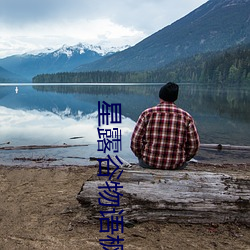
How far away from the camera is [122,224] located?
5.40m

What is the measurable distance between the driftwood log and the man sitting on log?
385 millimetres

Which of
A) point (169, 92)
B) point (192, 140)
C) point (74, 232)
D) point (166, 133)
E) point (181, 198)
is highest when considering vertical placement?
point (169, 92)

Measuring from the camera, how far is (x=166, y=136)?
5.54m

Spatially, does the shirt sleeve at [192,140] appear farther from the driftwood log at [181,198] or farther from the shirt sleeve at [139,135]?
the shirt sleeve at [139,135]

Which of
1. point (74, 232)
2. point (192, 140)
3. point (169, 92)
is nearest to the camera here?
point (74, 232)

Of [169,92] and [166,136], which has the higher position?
[169,92]

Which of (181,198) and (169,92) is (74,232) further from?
(169,92)

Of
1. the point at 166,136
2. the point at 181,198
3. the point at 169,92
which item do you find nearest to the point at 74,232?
the point at 181,198

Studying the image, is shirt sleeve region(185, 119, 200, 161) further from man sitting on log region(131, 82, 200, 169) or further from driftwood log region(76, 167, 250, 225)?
driftwood log region(76, 167, 250, 225)

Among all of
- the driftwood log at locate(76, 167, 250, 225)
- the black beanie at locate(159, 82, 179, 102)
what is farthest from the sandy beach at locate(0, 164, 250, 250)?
the black beanie at locate(159, 82, 179, 102)

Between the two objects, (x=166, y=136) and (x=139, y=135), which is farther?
(x=139, y=135)

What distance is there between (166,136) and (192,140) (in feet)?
1.65

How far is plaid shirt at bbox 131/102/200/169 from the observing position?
550 centimetres

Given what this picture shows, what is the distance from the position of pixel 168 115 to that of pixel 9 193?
4.63 m
